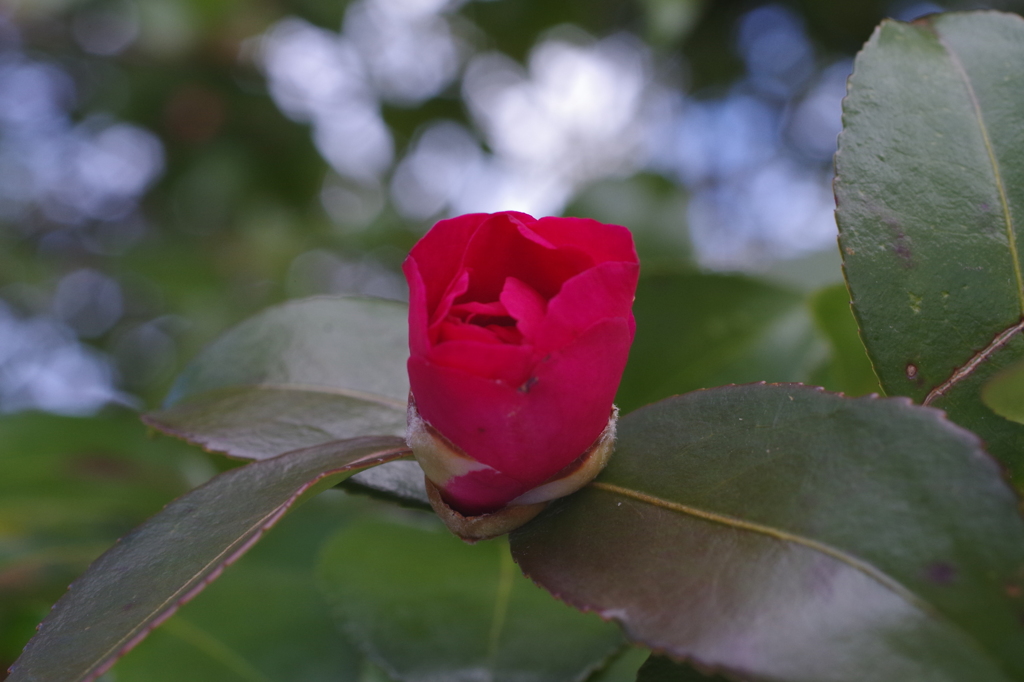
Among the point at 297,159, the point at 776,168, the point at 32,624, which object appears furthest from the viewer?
the point at 297,159

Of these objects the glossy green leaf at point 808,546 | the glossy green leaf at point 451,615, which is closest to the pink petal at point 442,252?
the glossy green leaf at point 808,546

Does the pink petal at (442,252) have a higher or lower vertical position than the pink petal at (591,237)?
lower

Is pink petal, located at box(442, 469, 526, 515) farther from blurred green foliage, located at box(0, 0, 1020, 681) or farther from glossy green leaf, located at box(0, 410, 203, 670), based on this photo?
glossy green leaf, located at box(0, 410, 203, 670)

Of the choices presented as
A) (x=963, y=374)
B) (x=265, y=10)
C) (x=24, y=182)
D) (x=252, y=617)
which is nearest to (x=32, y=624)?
(x=252, y=617)

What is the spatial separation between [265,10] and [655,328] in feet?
5.69

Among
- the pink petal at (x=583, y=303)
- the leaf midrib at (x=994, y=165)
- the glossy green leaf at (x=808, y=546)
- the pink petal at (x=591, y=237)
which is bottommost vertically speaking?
the glossy green leaf at (x=808, y=546)

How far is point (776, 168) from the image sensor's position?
1.91 metres

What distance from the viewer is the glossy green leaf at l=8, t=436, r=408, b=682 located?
1.00ft

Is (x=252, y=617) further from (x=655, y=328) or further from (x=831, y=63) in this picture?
(x=831, y=63)

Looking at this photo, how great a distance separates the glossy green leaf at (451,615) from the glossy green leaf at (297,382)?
14 centimetres

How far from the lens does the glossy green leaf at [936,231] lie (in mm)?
377

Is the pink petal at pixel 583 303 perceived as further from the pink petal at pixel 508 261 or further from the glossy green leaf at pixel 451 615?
the glossy green leaf at pixel 451 615

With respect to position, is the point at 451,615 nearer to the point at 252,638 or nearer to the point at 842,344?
the point at 252,638

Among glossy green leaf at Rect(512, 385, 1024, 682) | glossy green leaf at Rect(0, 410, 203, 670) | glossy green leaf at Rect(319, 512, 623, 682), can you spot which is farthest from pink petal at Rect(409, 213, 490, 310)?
glossy green leaf at Rect(0, 410, 203, 670)
